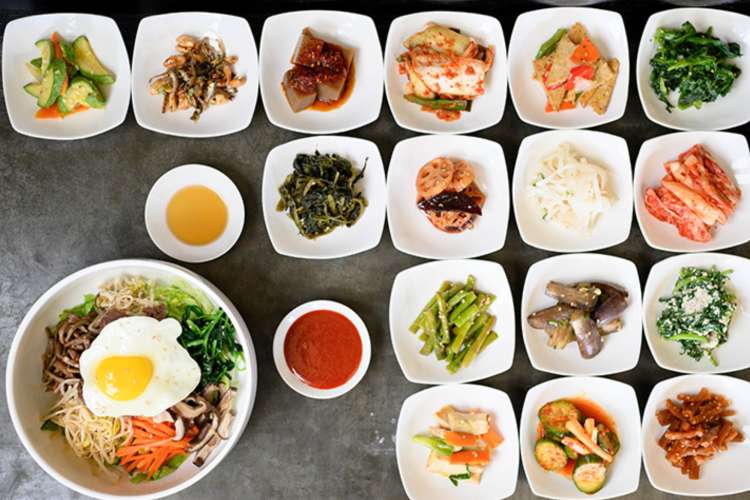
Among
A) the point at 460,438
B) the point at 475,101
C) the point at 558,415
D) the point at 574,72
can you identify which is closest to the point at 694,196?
the point at 574,72

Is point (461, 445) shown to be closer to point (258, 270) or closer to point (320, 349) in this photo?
point (320, 349)

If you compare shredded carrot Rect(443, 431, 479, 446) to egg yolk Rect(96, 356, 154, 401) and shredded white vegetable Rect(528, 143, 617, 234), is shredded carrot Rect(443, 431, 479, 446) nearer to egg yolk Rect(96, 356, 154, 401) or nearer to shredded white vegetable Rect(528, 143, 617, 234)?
shredded white vegetable Rect(528, 143, 617, 234)

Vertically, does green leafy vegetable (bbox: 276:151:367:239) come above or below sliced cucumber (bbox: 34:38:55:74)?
below

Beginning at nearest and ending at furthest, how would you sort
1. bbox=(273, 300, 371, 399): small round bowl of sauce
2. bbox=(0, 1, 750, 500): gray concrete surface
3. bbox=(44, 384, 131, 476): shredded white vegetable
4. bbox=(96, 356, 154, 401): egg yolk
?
bbox=(96, 356, 154, 401): egg yolk → bbox=(44, 384, 131, 476): shredded white vegetable → bbox=(273, 300, 371, 399): small round bowl of sauce → bbox=(0, 1, 750, 500): gray concrete surface

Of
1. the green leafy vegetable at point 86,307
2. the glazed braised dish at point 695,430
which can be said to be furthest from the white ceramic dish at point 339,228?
the glazed braised dish at point 695,430

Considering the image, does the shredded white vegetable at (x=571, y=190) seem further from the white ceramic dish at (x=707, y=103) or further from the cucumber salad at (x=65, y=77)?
the cucumber salad at (x=65, y=77)

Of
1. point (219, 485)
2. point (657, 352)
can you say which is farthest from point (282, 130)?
point (657, 352)

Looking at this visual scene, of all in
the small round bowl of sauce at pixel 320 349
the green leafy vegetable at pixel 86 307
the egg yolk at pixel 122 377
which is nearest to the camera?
the egg yolk at pixel 122 377

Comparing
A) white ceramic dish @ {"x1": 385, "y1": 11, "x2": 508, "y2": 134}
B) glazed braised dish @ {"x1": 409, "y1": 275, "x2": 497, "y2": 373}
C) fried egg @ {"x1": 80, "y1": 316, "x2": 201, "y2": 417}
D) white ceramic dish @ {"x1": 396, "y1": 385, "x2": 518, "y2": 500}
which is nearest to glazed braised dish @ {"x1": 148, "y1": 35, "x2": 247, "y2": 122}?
white ceramic dish @ {"x1": 385, "y1": 11, "x2": 508, "y2": 134}
